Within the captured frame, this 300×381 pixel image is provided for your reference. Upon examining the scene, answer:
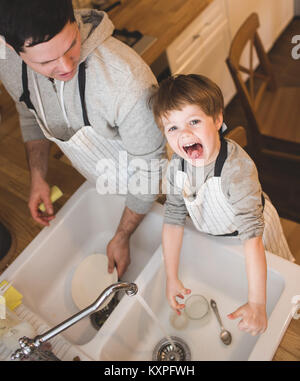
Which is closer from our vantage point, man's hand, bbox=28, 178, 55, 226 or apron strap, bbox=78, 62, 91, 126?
apron strap, bbox=78, 62, 91, 126

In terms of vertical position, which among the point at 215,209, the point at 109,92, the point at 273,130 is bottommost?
the point at 273,130

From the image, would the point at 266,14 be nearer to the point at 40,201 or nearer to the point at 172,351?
the point at 40,201

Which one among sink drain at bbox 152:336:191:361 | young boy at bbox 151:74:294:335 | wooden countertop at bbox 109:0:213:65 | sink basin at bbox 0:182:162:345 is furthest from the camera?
wooden countertop at bbox 109:0:213:65

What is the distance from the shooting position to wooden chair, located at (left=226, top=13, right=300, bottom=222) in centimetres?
166

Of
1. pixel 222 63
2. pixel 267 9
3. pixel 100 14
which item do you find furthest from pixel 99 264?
pixel 267 9

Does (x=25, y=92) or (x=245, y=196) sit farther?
(x=25, y=92)

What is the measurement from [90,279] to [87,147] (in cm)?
42

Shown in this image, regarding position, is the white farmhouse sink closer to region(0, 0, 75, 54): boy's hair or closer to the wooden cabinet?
region(0, 0, 75, 54): boy's hair

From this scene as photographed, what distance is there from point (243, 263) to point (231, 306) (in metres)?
0.16

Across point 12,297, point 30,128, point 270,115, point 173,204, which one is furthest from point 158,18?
point 12,297

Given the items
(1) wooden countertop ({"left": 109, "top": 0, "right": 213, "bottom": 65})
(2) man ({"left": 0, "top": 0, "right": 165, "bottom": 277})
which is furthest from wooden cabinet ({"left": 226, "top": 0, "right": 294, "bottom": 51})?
(2) man ({"left": 0, "top": 0, "right": 165, "bottom": 277})

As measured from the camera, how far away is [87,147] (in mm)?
1020

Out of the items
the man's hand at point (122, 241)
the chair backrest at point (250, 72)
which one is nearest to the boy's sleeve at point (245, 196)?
the man's hand at point (122, 241)

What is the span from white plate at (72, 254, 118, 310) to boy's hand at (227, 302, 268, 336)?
461 millimetres
